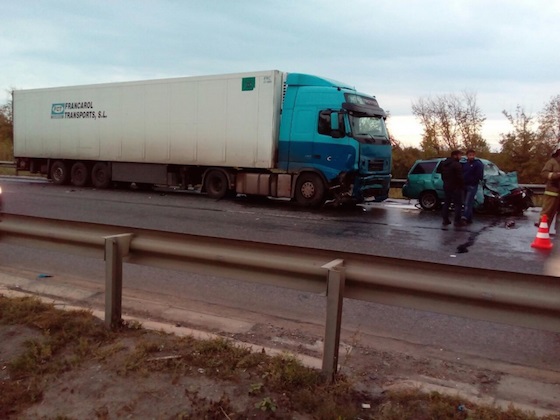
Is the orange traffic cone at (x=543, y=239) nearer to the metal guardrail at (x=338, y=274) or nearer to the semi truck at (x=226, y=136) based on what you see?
the semi truck at (x=226, y=136)

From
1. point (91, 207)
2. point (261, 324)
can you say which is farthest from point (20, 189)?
Result: point (261, 324)

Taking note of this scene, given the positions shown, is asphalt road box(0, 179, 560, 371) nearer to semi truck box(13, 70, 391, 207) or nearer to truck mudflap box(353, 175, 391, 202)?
truck mudflap box(353, 175, 391, 202)

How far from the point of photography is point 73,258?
7387 mm

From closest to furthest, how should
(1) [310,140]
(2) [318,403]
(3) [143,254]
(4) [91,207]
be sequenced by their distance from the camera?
(2) [318,403] → (3) [143,254] → (4) [91,207] → (1) [310,140]

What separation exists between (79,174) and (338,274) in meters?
19.2

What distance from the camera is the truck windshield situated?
13852 millimetres

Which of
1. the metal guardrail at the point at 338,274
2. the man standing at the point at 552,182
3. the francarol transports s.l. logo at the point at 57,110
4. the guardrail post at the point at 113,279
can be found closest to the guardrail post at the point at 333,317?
the metal guardrail at the point at 338,274

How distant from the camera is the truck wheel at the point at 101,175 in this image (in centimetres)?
1919

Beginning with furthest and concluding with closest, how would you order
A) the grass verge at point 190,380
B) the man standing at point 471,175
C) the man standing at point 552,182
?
the man standing at point 471,175 → the man standing at point 552,182 → the grass verge at point 190,380

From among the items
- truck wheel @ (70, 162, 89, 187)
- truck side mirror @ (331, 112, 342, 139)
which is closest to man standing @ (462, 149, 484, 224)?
truck side mirror @ (331, 112, 342, 139)

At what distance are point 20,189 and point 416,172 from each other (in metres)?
13.9

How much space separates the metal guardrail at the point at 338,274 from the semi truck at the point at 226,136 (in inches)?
402

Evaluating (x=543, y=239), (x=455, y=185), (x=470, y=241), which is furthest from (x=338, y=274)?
(x=455, y=185)

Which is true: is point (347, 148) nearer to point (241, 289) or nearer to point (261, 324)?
point (241, 289)
